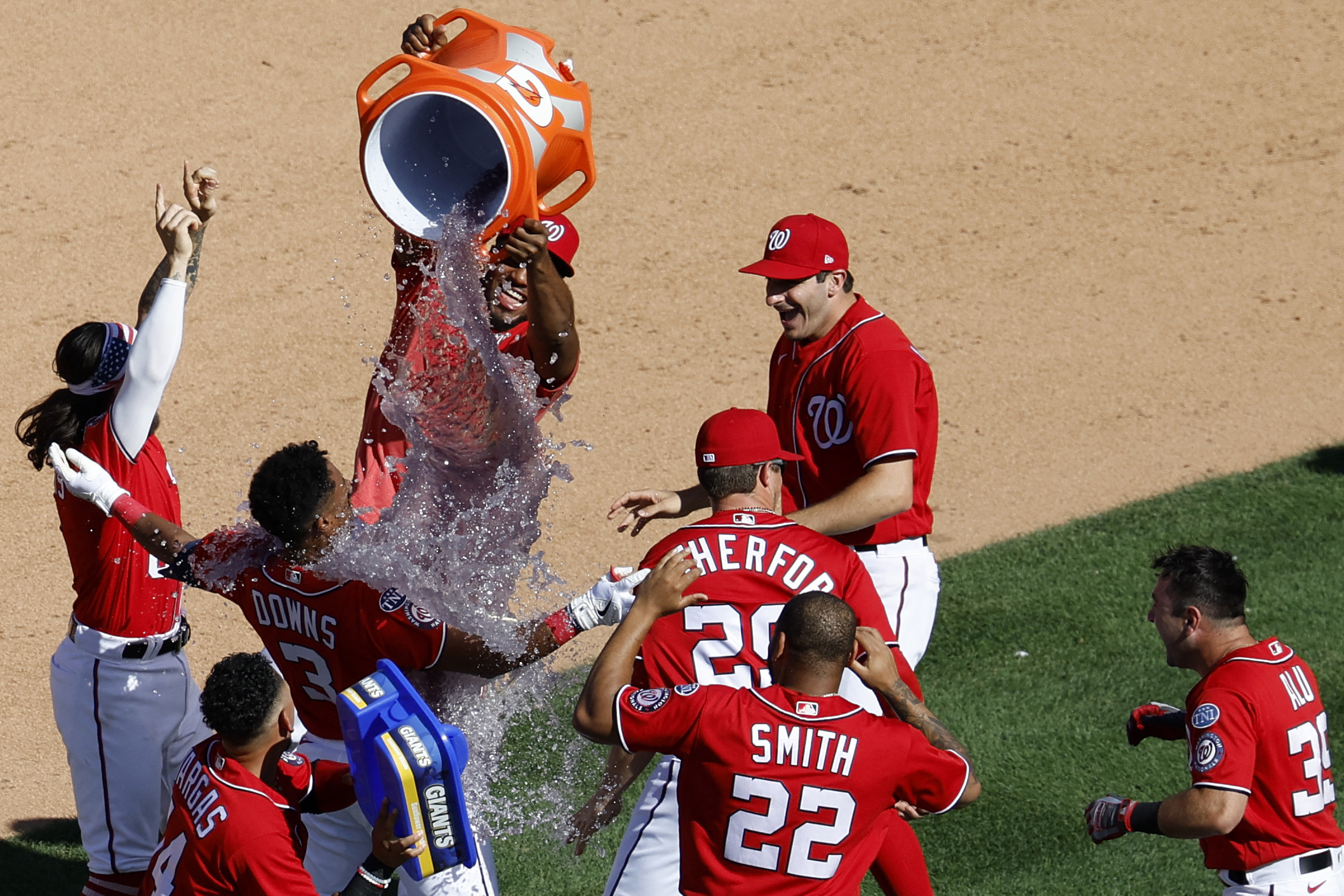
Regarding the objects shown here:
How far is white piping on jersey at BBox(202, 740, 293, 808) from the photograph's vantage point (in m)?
3.50

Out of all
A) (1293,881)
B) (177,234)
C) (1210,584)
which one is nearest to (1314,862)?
(1293,881)

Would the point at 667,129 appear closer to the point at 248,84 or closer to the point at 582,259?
the point at 582,259

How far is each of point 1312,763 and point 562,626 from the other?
1994 millimetres

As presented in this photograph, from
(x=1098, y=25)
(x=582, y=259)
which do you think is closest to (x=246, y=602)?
(x=582, y=259)

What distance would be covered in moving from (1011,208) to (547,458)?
284 inches

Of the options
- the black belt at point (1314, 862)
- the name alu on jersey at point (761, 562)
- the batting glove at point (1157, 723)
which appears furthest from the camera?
the batting glove at point (1157, 723)

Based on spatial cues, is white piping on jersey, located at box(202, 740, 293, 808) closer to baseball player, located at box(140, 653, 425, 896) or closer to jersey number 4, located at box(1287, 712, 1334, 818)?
baseball player, located at box(140, 653, 425, 896)

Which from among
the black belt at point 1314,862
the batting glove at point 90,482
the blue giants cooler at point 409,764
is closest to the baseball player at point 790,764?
the blue giants cooler at point 409,764

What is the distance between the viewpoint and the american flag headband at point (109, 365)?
15.1ft

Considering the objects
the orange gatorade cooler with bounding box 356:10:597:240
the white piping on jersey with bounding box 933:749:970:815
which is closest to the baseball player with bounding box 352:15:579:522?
the orange gatorade cooler with bounding box 356:10:597:240

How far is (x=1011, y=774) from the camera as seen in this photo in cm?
581

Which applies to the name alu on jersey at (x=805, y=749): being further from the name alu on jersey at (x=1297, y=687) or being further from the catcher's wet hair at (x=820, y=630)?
the name alu on jersey at (x=1297, y=687)

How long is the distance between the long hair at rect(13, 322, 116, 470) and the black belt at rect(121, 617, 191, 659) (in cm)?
62

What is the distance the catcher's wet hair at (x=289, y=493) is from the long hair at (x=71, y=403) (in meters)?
1.03
